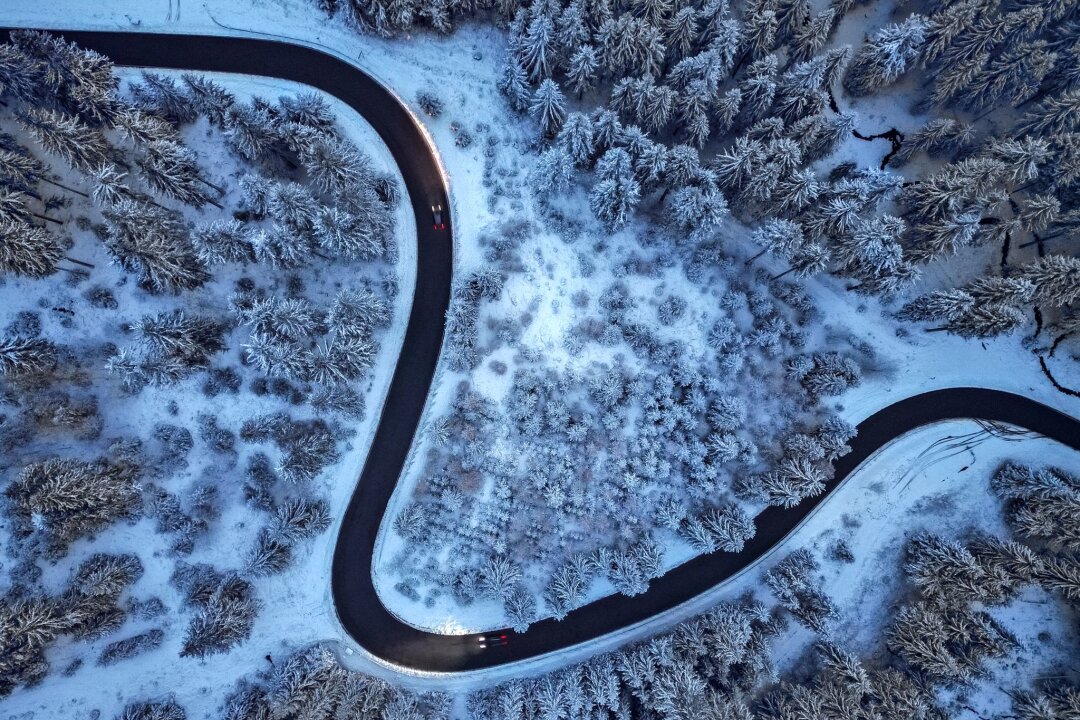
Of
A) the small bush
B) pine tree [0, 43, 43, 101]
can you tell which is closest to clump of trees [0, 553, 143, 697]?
the small bush

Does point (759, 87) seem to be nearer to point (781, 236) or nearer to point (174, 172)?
point (781, 236)

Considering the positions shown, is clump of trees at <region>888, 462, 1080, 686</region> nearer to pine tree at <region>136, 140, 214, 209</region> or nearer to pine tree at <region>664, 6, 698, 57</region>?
pine tree at <region>664, 6, 698, 57</region>

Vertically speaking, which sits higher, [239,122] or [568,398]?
[239,122]

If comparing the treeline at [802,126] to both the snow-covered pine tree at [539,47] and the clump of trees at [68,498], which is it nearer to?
the snow-covered pine tree at [539,47]

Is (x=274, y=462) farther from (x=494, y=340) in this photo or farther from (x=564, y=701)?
(x=564, y=701)

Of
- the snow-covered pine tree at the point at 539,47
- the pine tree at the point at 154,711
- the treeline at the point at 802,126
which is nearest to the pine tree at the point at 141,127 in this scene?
the treeline at the point at 802,126

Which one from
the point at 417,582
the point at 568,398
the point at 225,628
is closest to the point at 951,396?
the point at 568,398
